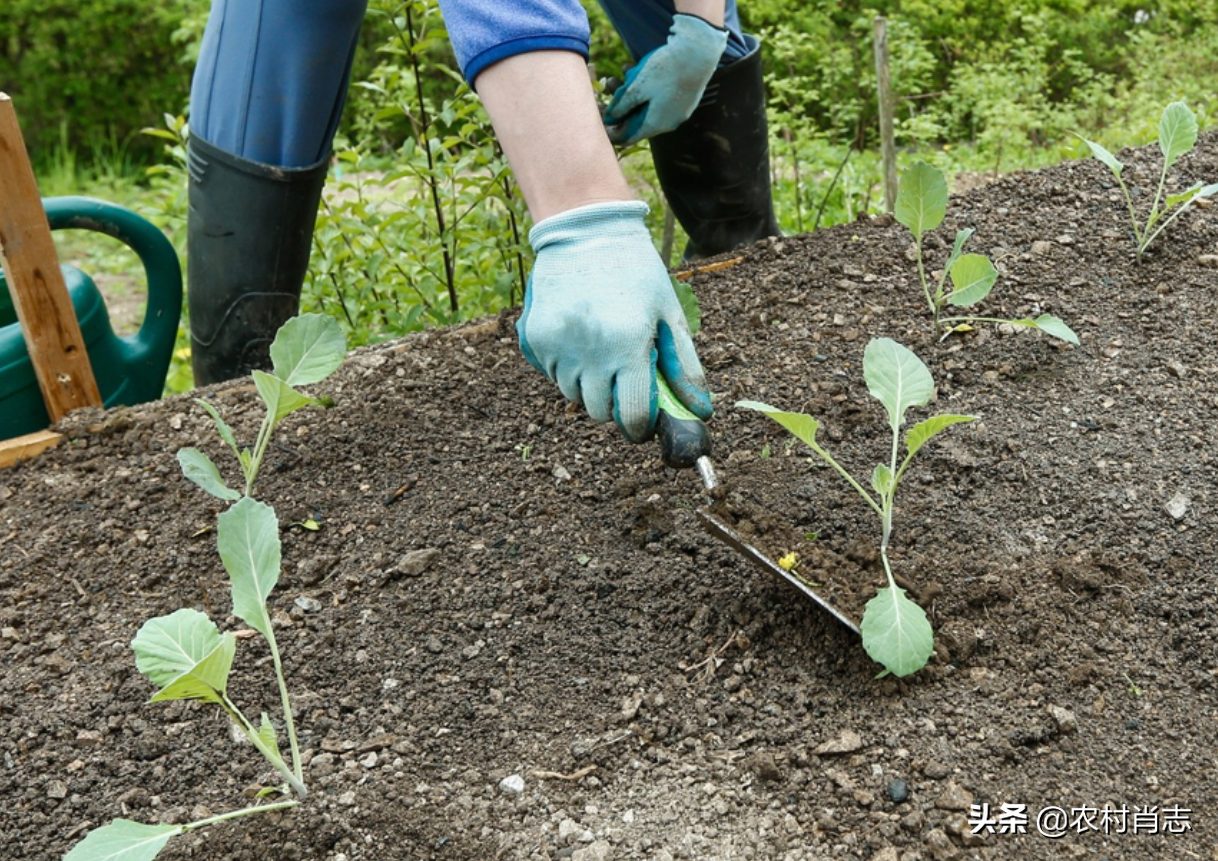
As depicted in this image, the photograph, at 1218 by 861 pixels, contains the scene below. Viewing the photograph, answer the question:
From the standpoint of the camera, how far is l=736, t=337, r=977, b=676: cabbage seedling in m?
1.31

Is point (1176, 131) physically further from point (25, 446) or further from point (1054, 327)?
point (25, 446)

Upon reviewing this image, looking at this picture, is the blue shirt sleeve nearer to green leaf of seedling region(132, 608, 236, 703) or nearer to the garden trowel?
the garden trowel

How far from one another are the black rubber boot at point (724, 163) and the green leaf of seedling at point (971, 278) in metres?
0.85

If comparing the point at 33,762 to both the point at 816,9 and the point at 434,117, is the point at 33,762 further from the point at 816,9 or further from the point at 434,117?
the point at 816,9

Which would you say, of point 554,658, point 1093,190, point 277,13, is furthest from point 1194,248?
point 277,13

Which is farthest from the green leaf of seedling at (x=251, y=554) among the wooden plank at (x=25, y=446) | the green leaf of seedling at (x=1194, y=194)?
the green leaf of seedling at (x=1194, y=194)

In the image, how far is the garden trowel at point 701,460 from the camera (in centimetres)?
146

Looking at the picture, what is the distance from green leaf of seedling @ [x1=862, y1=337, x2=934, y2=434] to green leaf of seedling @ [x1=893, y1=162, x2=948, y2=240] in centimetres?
48

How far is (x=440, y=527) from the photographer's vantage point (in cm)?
178

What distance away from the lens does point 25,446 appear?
2102 mm

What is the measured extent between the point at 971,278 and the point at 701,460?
0.58m

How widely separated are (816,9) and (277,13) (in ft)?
10.0

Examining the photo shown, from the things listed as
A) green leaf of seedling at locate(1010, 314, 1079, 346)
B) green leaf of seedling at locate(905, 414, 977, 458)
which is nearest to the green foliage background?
green leaf of seedling at locate(1010, 314, 1079, 346)

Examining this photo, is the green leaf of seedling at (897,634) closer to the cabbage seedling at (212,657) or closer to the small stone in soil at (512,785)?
the small stone in soil at (512,785)
